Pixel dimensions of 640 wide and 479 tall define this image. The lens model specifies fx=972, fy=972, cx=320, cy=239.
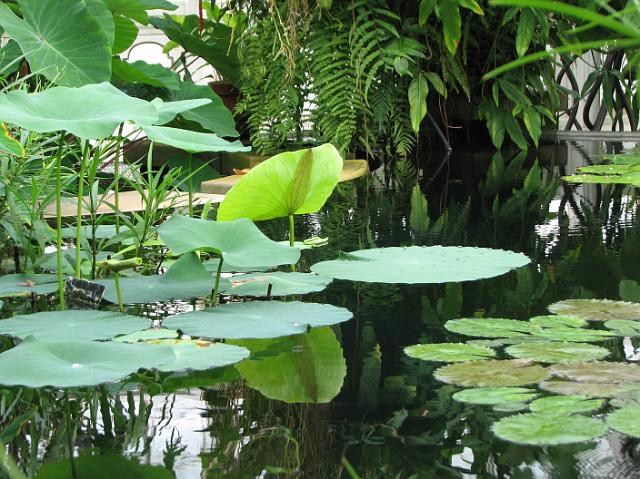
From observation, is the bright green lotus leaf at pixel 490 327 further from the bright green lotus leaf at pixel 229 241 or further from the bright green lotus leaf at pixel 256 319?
the bright green lotus leaf at pixel 229 241

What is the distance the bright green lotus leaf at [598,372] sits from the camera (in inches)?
49.9

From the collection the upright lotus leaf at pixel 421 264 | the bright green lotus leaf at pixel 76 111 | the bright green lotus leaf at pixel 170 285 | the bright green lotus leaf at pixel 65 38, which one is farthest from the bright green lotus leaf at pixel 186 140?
the bright green lotus leaf at pixel 65 38

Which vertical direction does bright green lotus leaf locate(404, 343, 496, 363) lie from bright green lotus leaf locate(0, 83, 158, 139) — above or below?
below

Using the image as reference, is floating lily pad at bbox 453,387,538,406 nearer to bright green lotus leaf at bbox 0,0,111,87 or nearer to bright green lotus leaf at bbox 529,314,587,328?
bright green lotus leaf at bbox 529,314,587,328

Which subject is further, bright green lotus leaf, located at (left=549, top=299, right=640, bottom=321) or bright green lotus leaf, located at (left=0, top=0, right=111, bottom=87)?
bright green lotus leaf, located at (left=0, top=0, right=111, bottom=87)

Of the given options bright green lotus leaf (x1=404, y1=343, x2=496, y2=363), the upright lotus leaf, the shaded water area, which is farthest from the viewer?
the upright lotus leaf

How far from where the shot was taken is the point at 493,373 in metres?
1.31

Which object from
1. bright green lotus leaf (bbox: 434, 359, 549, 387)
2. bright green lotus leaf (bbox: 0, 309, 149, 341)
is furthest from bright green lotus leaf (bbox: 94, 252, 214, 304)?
bright green lotus leaf (bbox: 434, 359, 549, 387)

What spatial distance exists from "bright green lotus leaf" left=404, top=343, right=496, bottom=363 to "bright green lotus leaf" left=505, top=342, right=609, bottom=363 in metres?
0.04

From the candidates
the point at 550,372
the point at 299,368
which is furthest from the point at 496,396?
the point at 299,368

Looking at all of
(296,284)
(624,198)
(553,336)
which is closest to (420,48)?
(624,198)

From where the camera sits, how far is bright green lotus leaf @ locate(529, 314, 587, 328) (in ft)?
5.12

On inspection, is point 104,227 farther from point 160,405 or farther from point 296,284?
point 160,405

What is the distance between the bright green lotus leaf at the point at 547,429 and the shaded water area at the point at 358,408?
2 centimetres
